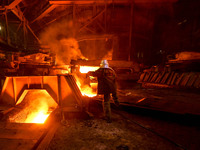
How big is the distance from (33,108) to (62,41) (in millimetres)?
7147

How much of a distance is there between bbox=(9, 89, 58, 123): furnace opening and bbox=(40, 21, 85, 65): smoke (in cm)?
559

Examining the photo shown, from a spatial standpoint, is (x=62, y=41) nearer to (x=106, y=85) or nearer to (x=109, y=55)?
(x=109, y=55)

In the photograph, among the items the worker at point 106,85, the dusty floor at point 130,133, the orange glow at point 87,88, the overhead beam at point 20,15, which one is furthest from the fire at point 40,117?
the overhead beam at point 20,15

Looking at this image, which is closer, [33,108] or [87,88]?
[33,108]

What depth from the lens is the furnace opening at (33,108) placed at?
436cm

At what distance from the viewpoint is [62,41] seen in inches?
422

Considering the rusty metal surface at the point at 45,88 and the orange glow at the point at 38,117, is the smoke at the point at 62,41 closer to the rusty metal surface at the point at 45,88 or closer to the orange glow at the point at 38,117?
the orange glow at the point at 38,117

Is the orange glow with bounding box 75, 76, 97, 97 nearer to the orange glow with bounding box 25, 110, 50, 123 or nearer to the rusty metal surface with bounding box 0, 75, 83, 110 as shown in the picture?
the orange glow with bounding box 25, 110, 50, 123

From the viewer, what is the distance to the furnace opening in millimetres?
4363

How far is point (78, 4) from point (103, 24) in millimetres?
2494

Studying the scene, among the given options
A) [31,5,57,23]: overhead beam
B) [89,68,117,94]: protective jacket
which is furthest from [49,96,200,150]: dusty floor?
[31,5,57,23]: overhead beam

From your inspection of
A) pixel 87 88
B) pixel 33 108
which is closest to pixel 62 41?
pixel 87 88

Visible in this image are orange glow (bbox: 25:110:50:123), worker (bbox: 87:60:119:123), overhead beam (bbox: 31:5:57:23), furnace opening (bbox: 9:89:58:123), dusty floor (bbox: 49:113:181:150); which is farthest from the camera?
overhead beam (bbox: 31:5:57:23)

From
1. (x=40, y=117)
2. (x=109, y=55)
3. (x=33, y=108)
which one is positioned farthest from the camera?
(x=109, y=55)
